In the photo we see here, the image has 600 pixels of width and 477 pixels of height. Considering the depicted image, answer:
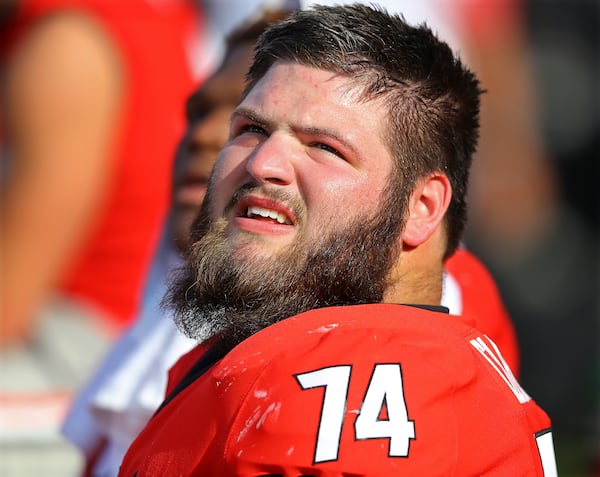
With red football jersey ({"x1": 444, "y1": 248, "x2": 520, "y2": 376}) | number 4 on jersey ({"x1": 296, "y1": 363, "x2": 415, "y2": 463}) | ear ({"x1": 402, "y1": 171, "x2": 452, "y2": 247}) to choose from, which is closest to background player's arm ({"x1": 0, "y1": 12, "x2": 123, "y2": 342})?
red football jersey ({"x1": 444, "y1": 248, "x2": 520, "y2": 376})

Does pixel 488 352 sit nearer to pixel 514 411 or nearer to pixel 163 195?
pixel 514 411

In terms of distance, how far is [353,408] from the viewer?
131 centimetres

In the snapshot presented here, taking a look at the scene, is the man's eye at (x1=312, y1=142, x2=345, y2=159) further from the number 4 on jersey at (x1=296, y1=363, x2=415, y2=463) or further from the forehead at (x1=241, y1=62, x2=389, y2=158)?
the number 4 on jersey at (x1=296, y1=363, x2=415, y2=463)

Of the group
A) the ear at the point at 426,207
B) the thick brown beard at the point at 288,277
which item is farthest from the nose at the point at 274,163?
the ear at the point at 426,207

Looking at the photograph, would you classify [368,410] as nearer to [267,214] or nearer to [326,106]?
[267,214]

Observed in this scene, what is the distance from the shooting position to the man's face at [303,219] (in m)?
1.65

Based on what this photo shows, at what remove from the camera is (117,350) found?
2586mm

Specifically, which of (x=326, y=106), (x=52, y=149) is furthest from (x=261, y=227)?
(x=52, y=149)

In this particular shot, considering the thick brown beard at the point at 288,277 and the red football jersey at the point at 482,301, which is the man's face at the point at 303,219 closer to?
the thick brown beard at the point at 288,277

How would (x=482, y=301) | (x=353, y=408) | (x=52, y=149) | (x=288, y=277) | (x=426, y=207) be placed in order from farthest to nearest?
1. (x=52, y=149)
2. (x=482, y=301)
3. (x=426, y=207)
4. (x=288, y=277)
5. (x=353, y=408)

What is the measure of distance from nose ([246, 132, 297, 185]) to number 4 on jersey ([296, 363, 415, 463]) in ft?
1.45

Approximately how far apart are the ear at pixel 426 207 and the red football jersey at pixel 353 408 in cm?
26

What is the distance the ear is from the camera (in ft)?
5.77

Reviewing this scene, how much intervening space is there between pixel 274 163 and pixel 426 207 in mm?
308
